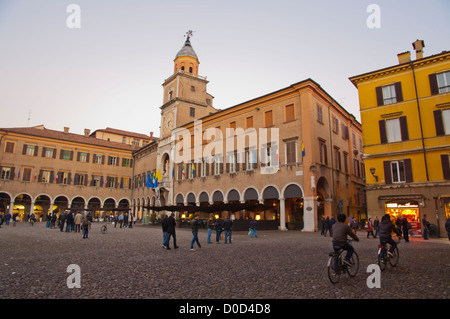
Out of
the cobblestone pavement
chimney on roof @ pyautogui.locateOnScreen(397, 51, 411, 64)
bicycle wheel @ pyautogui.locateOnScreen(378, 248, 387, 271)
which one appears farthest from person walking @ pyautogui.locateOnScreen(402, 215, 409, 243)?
chimney on roof @ pyautogui.locateOnScreen(397, 51, 411, 64)

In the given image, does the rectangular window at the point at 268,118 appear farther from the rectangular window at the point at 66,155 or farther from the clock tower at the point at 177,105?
the rectangular window at the point at 66,155

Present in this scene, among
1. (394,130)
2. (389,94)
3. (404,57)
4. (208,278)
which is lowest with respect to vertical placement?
(208,278)

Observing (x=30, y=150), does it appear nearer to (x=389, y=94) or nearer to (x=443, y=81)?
(x=389, y=94)

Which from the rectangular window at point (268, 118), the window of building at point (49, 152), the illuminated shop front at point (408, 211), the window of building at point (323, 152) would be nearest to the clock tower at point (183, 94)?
the rectangular window at point (268, 118)

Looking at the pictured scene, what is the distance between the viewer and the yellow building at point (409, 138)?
66.2 feet

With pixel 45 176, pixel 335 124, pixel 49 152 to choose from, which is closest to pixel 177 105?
pixel 335 124

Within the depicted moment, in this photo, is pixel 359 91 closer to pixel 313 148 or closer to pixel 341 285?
pixel 313 148

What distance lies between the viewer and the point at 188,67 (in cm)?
4528

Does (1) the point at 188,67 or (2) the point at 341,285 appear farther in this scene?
(1) the point at 188,67

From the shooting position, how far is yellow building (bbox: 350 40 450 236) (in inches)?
794

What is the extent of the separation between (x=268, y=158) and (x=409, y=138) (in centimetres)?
1199

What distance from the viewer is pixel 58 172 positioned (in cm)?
4762

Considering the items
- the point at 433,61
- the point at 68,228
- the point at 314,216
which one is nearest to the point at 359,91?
the point at 433,61
